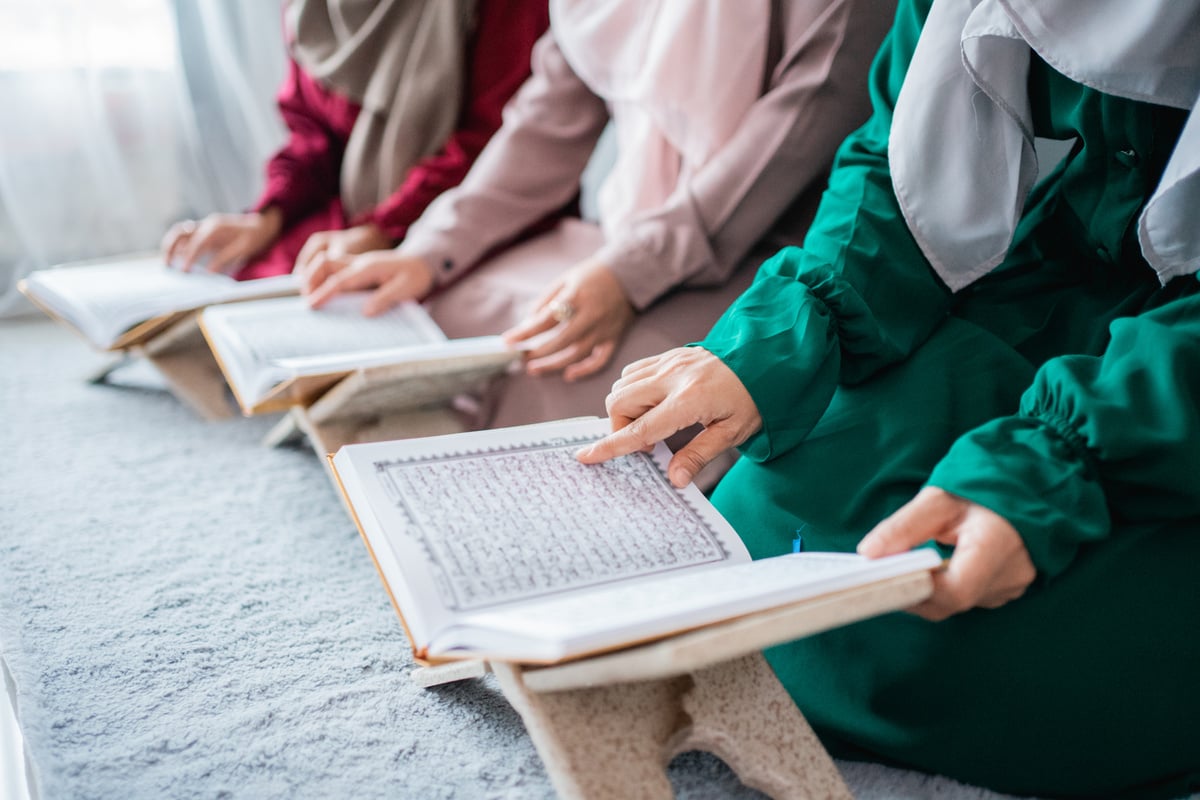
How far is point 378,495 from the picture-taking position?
0.66 metres

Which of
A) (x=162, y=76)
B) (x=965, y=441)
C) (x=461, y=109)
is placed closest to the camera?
(x=965, y=441)

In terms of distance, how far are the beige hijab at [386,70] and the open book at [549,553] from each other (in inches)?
33.9

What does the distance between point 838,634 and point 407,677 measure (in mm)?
378

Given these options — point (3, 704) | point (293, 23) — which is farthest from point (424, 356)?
point (293, 23)

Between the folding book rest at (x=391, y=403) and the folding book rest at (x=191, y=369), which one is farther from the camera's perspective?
the folding book rest at (x=191, y=369)

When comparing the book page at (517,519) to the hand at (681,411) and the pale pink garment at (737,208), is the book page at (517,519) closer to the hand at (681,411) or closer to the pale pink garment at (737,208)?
the hand at (681,411)

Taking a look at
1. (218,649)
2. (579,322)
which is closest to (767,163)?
(579,322)

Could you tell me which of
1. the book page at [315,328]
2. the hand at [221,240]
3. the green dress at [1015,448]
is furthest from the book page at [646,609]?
the hand at [221,240]

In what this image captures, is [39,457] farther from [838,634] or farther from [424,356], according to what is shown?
[838,634]

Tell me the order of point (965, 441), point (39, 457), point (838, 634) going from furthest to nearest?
1. point (39, 457)
2. point (838, 634)
3. point (965, 441)

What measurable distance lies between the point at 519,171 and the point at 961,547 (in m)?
0.93

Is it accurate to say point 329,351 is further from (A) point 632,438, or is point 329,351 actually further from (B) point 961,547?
(B) point 961,547

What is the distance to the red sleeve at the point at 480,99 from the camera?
1457 mm

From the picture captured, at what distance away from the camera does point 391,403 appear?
1.12 metres
